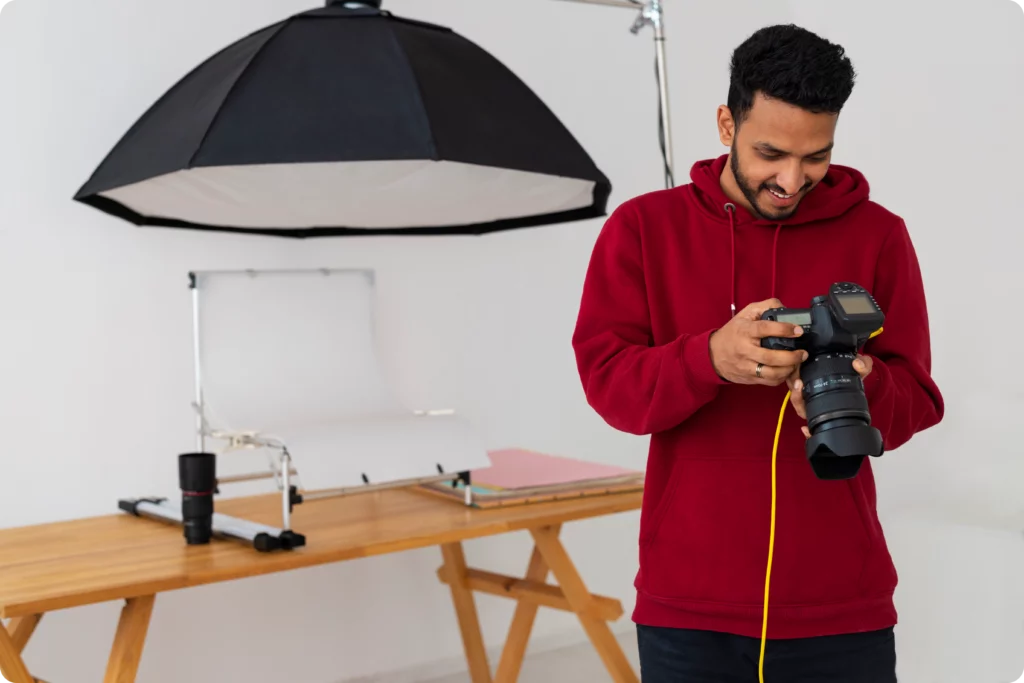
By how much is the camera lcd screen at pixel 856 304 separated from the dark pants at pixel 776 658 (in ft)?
1.18

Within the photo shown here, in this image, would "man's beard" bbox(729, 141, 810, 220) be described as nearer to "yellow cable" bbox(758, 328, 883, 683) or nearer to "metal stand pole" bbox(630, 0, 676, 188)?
"yellow cable" bbox(758, 328, 883, 683)

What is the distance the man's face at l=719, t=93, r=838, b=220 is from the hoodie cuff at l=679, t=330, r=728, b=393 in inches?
7.7

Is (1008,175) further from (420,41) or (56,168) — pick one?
(56,168)

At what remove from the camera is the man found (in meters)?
1.11

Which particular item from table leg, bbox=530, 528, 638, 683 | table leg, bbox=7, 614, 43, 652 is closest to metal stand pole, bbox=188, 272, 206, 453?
table leg, bbox=7, 614, 43, 652

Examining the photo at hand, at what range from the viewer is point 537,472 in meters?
2.32

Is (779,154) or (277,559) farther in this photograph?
(277,559)

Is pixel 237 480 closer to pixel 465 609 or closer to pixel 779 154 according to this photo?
pixel 465 609

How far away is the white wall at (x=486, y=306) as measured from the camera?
7.66 ft

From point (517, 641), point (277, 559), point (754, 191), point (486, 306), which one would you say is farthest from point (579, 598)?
point (754, 191)

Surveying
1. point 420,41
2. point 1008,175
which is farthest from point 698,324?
point 1008,175

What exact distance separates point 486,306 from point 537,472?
2.37 feet

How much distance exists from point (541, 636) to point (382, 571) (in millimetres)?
546

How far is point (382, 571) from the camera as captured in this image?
2.76m
